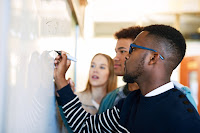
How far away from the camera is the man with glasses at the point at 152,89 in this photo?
831 millimetres

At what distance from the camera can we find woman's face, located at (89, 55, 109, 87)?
1.90 metres

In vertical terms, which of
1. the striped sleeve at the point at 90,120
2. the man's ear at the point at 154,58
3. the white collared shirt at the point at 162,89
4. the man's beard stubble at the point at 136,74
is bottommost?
the striped sleeve at the point at 90,120

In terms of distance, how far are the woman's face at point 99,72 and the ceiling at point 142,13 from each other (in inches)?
61.0

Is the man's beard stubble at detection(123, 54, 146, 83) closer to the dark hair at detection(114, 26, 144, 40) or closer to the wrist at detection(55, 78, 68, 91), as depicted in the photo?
the wrist at detection(55, 78, 68, 91)

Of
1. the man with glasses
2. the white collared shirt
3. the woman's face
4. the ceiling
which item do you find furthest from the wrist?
the ceiling

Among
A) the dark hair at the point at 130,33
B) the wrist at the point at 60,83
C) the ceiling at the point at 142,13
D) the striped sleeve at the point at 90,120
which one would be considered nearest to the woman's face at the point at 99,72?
the dark hair at the point at 130,33

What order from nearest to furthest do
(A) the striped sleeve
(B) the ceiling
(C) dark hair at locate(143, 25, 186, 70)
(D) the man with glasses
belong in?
(D) the man with glasses
(C) dark hair at locate(143, 25, 186, 70)
(A) the striped sleeve
(B) the ceiling

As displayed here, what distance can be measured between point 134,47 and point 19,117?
0.62 m

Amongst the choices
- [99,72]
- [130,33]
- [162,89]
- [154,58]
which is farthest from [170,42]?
[99,72]

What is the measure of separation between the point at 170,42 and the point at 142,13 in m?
3.23

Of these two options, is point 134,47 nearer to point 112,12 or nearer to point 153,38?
point 153,38

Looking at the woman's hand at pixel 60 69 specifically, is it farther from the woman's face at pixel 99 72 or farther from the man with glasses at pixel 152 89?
the woman's face at pixel 99 72

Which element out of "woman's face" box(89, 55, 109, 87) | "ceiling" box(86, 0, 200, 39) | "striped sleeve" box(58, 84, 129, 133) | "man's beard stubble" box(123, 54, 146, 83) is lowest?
"striped sleeve" box(58, 84, 129, 133)

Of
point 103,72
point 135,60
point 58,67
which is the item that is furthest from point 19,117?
point 103,72
